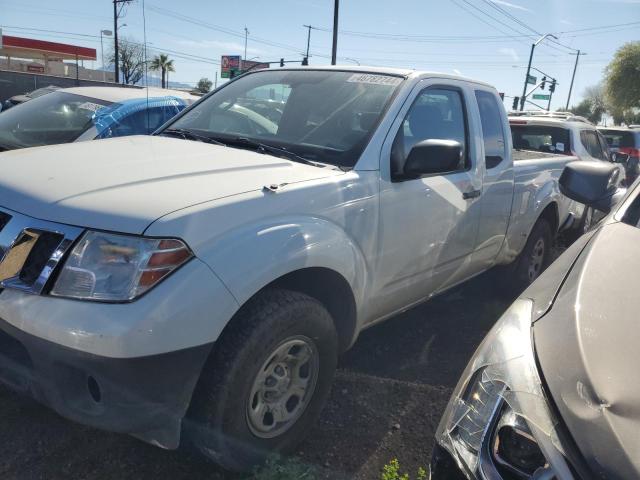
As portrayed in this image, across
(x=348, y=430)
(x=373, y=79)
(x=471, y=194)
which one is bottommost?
(x=348, y=430)

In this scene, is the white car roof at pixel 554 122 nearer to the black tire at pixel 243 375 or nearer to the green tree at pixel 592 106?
the black tire at pixel 243 375

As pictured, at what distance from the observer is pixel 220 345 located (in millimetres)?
2105

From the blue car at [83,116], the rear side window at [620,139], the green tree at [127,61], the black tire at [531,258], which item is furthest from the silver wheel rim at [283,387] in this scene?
the green tree at [127,61]

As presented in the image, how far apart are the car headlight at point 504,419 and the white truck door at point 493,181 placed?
7.45 ft

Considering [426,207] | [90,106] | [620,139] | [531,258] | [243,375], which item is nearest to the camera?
[243,375]

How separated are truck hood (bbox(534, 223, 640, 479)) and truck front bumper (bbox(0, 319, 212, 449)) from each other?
1.18 m

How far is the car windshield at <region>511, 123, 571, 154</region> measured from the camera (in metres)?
7.79

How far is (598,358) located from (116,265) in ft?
5.04

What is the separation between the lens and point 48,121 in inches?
225

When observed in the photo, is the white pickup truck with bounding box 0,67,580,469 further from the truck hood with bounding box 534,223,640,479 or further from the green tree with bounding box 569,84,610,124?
the green tree with bounding box 569,84,610,124

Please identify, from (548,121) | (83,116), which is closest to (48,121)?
(83,116)

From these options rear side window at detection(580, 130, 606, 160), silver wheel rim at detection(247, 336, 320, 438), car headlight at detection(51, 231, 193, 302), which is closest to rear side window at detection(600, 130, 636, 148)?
rear side window at detection(580, 130, 606, 160)

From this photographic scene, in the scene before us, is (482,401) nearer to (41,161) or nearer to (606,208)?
(606,208)

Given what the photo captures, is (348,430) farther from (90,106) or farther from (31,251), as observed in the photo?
(90,106)
